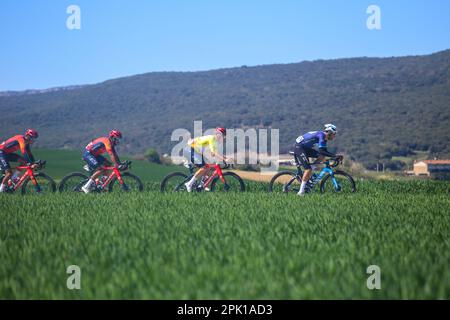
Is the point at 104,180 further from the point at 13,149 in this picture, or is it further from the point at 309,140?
the point at 309,140

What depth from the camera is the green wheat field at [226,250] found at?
5.02 meters

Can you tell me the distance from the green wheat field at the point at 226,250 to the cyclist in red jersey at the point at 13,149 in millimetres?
4430

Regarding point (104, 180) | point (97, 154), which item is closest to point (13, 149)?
point (97, 154)

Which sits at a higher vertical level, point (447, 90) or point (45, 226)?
point (447, 90)

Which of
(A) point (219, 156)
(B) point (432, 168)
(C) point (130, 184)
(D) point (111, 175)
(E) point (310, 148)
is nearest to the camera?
(E) point (310, 148)

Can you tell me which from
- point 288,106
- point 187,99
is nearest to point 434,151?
point 288,106

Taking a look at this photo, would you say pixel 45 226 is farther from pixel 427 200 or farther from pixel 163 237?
pixel 427 200

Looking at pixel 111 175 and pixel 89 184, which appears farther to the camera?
pixel 111 175

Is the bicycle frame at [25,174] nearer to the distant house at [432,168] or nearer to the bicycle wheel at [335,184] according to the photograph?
the bicycle wheel at [335,184]

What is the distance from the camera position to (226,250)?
21.7ft

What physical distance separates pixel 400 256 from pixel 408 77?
358ft

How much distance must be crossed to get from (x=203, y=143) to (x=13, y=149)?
17.0 feet

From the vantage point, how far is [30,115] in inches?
4513

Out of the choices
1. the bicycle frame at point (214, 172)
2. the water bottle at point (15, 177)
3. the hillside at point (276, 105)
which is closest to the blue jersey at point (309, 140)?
the bicycle frame at point (214, 172)
